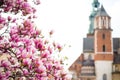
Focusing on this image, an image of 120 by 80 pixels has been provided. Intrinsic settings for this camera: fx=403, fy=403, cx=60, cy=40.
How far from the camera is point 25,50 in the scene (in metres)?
5.85

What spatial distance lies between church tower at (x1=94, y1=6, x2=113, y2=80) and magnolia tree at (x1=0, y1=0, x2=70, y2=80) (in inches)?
2053

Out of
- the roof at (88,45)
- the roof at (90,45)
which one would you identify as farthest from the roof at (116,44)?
the roof at (88,45)

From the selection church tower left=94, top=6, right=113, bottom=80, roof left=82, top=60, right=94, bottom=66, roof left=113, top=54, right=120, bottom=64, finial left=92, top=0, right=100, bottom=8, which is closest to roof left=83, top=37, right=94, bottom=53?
roof left=82, top=60, right=94, bottom=66

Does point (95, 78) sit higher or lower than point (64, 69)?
lower

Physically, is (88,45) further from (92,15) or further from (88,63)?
(92,15)

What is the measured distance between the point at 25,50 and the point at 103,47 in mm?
54923

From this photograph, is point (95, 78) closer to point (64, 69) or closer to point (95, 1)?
point (95, 1)

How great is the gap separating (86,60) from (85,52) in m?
2.46

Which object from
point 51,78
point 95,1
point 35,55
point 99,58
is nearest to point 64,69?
point 51,78

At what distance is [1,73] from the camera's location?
19.0 ft

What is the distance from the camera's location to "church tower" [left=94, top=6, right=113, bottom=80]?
58406 mm

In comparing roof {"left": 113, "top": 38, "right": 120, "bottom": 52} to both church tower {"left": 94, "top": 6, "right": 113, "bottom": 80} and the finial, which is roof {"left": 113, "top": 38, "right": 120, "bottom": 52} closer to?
church tower {"left": 94, "top": 6, "right": 113, "bottom": 80}

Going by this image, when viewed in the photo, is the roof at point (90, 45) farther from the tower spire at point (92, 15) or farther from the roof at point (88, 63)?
the tower spire at point (92, 15)

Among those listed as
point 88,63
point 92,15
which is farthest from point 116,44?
point 92,15
